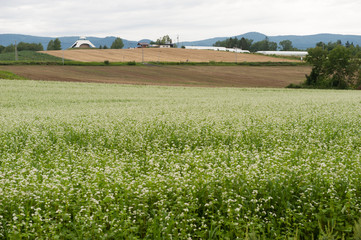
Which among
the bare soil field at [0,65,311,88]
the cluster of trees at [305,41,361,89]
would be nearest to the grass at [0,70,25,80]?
the bare soil field at [0,65,311,88]

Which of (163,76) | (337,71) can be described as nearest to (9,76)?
(163,76)

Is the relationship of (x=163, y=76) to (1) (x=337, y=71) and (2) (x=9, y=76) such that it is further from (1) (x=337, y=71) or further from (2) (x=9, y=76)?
(1) (x=337, y=71)

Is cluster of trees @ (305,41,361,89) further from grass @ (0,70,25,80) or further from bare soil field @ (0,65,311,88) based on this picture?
grass @ (0,70,25,80)

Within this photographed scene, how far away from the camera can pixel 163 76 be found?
8131cm

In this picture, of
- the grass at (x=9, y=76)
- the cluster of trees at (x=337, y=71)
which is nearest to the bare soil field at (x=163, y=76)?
the grass at (x=9, y=76)

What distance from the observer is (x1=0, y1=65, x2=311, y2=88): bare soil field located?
233ft

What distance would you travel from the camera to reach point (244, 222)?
600 cm

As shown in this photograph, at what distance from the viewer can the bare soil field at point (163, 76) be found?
70875 millimetres

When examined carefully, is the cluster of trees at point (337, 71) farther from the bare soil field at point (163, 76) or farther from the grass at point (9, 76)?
the grass at point (9, 76)

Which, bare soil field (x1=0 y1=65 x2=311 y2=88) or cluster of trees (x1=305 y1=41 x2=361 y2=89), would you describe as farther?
cluster of trees (x1=305 y1=41 x2=361 y2=89)

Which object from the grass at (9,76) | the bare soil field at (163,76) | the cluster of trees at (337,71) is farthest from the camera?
the cluster of trees at (337,71)

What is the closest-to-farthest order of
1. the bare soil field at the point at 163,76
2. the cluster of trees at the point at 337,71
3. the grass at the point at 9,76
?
the grass at the point at 9,76, the bare soil field at the point at 163,76, the cluster of trees at the point at 337,71

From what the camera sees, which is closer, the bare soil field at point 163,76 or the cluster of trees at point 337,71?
the bare soil field at point 163,76

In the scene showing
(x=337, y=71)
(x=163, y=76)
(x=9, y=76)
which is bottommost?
(x=9, y=76)
